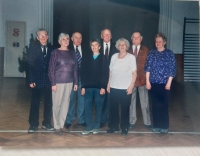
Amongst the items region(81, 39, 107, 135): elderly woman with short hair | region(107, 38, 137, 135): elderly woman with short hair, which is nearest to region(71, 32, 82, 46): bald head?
region(81, 39, 107, 135): elderly woman with short hair

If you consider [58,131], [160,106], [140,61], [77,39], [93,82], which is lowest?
[58,131]

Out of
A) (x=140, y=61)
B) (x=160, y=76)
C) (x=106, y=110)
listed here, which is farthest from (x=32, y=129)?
(x=160, y=76)

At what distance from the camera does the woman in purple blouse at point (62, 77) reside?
216 inches

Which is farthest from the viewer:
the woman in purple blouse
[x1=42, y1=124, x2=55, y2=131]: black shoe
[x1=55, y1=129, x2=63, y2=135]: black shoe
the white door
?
the white door

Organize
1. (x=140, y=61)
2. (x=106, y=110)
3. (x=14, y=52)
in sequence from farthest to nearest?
→ (x=14, y=52), (x=106, y=110), (x=140, y=61)

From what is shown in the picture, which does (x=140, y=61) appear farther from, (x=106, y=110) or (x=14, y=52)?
(x=14, y=52)

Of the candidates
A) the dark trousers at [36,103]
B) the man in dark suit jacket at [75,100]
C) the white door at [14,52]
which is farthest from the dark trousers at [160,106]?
the white door at [14,52]

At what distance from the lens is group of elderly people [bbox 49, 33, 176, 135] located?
5.50 metres

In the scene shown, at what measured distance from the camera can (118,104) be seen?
5688 millimetres

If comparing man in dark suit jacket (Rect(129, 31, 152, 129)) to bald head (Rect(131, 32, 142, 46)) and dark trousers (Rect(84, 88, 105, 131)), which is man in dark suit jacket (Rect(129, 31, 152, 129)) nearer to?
bald head (Rect(131, 32, 142, 46))

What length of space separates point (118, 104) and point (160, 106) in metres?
0.70

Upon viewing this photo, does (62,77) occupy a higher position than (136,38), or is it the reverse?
(136,38)

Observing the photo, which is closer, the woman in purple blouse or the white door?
the woman in purple blouse

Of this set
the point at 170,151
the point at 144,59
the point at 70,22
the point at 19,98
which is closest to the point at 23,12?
the point at 70,22
